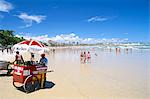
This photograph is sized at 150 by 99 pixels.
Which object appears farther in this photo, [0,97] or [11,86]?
[11,86]

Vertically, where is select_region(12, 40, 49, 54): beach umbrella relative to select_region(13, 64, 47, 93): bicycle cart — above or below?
above

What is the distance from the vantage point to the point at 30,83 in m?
8.48

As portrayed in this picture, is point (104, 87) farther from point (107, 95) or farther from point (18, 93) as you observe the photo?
point (18, 93)

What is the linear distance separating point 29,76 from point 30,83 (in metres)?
0.37

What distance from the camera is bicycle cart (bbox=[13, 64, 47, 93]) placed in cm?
821

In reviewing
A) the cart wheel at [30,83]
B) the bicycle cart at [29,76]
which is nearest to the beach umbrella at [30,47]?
the bicycle cart at [29,76]

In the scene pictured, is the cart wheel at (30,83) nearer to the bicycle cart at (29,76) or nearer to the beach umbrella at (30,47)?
the bicycle cart at (29,76)

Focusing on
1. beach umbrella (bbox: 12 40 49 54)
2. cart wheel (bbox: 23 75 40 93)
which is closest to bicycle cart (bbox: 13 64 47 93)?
cart wheel (bbox: 23 75 40 93)

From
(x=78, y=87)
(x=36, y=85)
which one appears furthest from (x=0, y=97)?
(x=78, y=87)

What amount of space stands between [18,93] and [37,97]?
0.99 meters

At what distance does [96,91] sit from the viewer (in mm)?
8836

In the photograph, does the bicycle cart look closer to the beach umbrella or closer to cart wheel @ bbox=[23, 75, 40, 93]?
cart wheel @ bbox=[23, 75, 40, 93]

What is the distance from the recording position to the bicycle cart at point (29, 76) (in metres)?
8.21

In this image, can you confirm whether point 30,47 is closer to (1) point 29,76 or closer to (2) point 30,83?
(1) point 29,76
